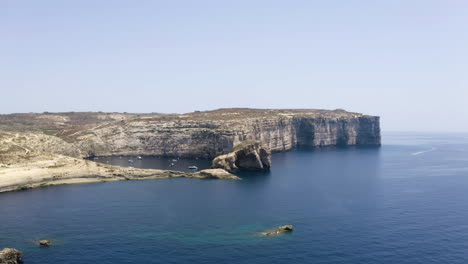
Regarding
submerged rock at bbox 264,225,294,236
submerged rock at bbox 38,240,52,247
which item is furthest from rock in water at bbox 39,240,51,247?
submerged rock at bbox 264,225,294,236

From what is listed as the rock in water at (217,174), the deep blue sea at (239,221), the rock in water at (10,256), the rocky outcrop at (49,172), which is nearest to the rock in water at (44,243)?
the deep blue sea at (239,221)

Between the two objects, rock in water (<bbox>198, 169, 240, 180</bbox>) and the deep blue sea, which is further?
rock in water (<bbox>198, 169, 240, 180</bbox>)

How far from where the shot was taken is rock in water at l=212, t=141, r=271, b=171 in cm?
18362

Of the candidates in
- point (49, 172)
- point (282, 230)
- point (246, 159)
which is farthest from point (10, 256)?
point (246, 159)

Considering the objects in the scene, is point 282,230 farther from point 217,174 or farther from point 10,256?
point 217,174

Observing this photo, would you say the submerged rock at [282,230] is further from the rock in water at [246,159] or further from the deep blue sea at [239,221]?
the rock in water at [246,159]

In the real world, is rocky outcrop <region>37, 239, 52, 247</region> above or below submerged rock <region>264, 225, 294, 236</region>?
above

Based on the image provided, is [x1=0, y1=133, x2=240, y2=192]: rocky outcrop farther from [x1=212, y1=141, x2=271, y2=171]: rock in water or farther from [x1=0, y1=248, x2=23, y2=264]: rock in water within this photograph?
[x1=0, y1=248, x2=23, y2=264]: rock in water

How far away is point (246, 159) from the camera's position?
612 feet

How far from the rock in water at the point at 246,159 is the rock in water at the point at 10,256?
372 feet

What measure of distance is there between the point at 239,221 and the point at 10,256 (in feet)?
167

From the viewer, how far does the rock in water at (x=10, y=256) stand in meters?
70.9

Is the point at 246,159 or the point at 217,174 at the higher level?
Answer: the point at 246,159

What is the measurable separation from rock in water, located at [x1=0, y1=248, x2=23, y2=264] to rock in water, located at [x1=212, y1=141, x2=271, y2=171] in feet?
372
